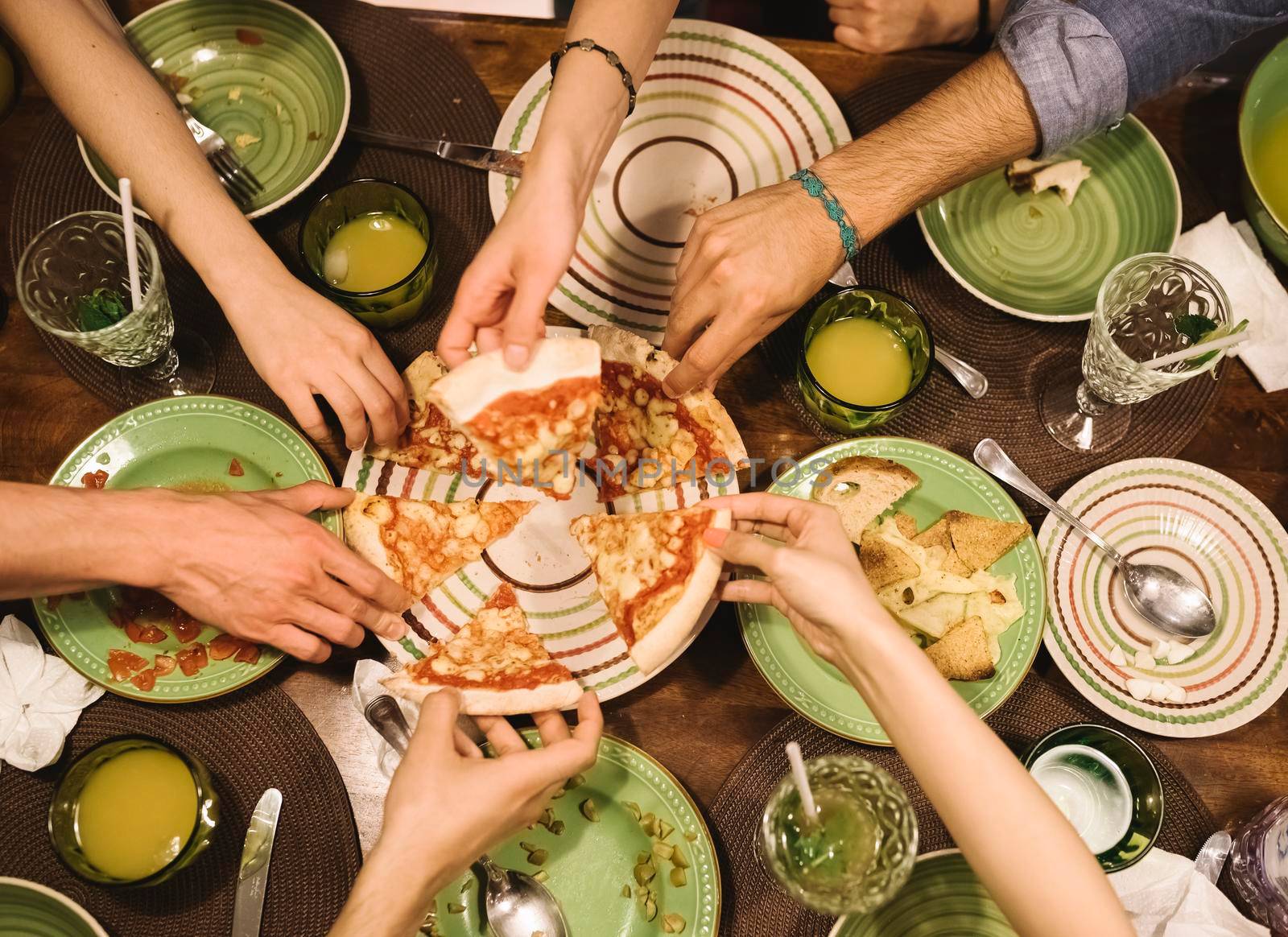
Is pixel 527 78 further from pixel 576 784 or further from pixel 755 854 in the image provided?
pixel 755 854

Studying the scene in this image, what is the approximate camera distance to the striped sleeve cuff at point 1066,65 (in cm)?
239

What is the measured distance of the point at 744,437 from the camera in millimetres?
2666

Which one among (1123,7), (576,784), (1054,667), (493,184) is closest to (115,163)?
(493,184)

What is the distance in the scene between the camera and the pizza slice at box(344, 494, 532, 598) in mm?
2436

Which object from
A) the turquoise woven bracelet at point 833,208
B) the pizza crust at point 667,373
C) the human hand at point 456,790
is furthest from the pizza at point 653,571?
the turquoise woven bracelet at point 833,208

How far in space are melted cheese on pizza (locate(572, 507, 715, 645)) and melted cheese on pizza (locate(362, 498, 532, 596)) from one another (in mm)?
237

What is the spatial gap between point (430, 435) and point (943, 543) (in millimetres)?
1528

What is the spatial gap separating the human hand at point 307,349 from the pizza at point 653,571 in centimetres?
71

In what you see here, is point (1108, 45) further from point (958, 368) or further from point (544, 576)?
point (544, 576)

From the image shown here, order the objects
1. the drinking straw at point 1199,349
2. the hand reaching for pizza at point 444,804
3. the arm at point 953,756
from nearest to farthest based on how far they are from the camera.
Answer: the arm at point 953,756
the hand reaching for pizza at point 444,804
the drinking straw at point 1199,349

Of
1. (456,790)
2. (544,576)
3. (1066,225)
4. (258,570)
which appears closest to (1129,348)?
(1066,225)

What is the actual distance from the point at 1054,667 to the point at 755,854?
100cm

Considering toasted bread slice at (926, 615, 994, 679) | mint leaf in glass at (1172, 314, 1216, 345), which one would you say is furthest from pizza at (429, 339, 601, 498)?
mint leaf in glass at (1172, 314, 1216, 345)

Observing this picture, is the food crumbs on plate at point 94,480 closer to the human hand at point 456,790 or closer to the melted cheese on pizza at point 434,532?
the melted cheese on pizza at point 434,532
